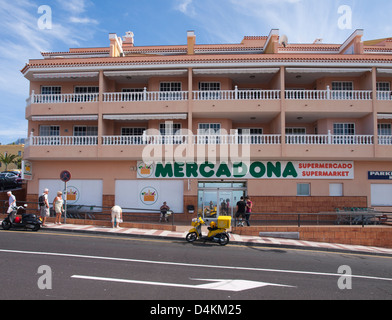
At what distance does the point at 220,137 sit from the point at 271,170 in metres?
3.81

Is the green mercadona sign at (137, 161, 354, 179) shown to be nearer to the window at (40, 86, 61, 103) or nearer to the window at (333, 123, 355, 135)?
the window at (333, 123, 355, 135)

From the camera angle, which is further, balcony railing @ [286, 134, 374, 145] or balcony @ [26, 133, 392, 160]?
balcony railing @ [286, 134, 374, 145]

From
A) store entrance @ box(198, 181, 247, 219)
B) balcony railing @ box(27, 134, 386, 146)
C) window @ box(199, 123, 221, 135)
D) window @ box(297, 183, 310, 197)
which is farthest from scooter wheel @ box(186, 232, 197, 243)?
window @ box(297, 183, 310, 197)

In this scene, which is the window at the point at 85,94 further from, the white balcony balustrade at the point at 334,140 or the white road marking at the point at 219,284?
the white road marking at the point at 219,284

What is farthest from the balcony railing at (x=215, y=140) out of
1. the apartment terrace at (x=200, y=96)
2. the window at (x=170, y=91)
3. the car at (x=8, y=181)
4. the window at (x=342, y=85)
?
the car at (x=8, y=181)

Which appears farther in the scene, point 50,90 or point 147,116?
point 50,90

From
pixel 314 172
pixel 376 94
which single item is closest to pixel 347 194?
pixel 314 172

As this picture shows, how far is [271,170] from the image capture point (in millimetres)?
20500

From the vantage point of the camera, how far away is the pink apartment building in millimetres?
20047

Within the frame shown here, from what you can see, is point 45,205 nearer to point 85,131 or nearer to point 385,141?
point 85,131

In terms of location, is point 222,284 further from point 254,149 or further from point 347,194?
point 347,194

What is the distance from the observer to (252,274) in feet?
26.6

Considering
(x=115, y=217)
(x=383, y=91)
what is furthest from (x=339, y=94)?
(x=115, y=217)

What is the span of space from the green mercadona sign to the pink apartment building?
0.20 feet
